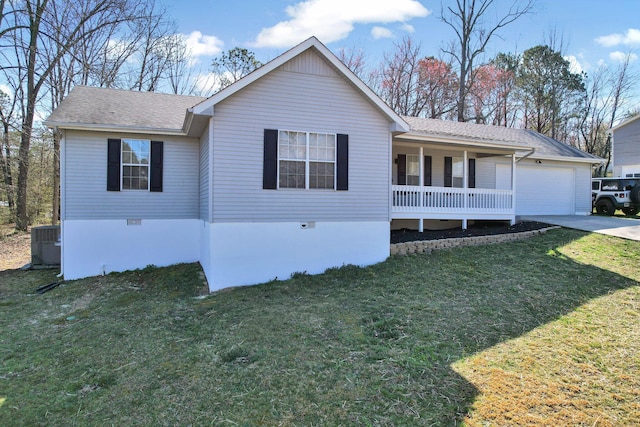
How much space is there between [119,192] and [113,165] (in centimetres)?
69

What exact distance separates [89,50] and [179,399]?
21.6m

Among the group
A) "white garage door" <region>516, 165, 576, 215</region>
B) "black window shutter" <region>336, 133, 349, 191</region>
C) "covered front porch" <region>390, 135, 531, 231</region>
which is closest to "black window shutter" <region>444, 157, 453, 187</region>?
"covered front porch" <region>390, 135, 531, 231</region>

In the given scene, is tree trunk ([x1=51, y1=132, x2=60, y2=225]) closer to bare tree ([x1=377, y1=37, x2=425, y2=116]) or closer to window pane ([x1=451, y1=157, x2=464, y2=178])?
window pane ([x1=451, y1=157, x2=464, y2=178])

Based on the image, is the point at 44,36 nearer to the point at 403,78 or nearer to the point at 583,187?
the point at 403,78

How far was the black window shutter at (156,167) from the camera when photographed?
9562 mm

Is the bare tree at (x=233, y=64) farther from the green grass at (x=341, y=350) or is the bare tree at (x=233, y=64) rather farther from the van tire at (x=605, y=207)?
the van tire at (x=605, y=207)

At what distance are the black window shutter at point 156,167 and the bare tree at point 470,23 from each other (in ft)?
65.2

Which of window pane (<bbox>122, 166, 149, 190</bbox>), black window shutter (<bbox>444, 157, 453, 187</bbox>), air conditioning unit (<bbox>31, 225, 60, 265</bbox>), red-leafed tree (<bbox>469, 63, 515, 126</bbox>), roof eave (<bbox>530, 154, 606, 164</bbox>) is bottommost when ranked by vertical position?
air conditioning unit (<bbox>31, 225, 60, 265</bbox>)

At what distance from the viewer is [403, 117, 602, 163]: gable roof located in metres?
11.3

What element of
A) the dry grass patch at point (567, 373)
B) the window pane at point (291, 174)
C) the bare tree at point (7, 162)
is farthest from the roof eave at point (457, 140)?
the bare tree at point (7, 162)

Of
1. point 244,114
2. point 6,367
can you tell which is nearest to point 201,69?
point 244,114

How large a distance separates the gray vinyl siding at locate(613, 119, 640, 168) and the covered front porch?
44.2 ft

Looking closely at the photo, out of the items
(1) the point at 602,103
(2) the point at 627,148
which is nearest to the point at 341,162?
(2) the point at 627,148

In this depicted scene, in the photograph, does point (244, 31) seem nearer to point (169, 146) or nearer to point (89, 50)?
point (89, 50)
